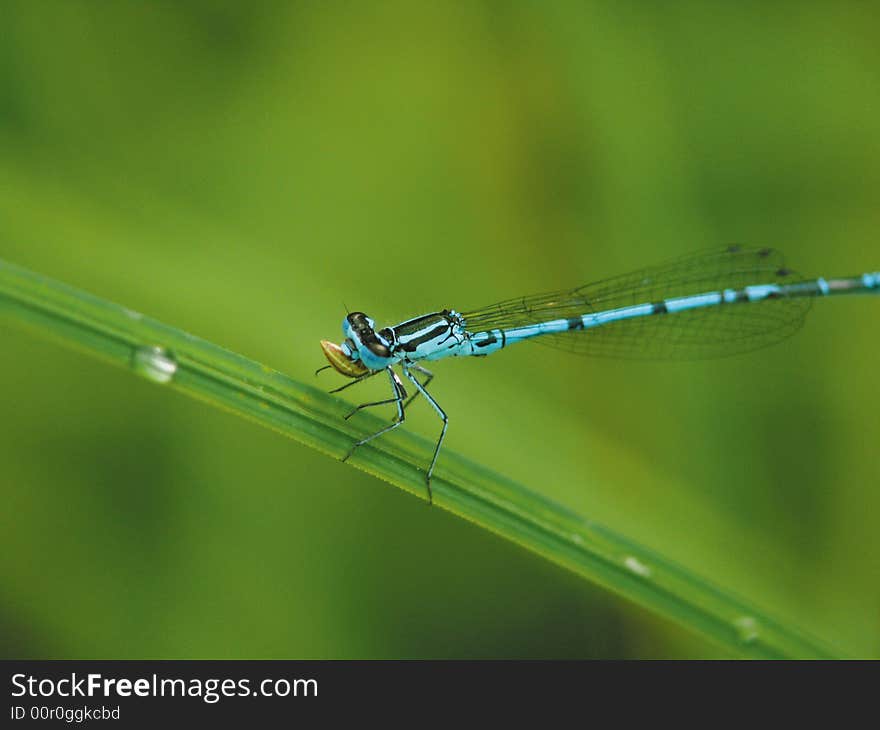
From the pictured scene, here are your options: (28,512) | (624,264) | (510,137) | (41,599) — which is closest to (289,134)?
(510,137)

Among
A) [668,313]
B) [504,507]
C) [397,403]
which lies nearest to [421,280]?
[397,403]

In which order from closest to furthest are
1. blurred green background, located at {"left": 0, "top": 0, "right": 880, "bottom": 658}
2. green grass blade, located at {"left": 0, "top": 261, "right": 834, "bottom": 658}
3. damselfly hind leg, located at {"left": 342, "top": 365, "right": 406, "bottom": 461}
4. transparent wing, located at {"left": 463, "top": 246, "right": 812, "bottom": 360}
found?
green grass blade, located at {"left": 0, "top": 261, "right": 834, "bottom": 658}
damselfly hind leg, located at {"left": 342, "top": 365, "right": 406, "bottom": 461}
blurred green background, located at {"left": 0, "top": 0, "right": 880, "bottom": 658}
transparent wing, located at {"left": 463, "top": 246, "right": 812, "bottom": 360}

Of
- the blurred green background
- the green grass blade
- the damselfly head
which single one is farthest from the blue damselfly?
the green grass blade

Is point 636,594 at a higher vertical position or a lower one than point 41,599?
lower

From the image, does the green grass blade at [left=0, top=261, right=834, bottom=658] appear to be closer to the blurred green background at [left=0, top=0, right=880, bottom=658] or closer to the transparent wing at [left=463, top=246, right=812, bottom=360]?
the blurred green background at [left=0, top=0, right=880, bottom=658]

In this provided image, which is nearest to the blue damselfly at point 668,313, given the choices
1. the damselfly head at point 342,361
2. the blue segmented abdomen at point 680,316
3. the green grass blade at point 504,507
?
the blue segmented abdomen at point 680,316

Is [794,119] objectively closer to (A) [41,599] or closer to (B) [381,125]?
(B) [381,125]

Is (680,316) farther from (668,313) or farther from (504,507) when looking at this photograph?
(504,507)
